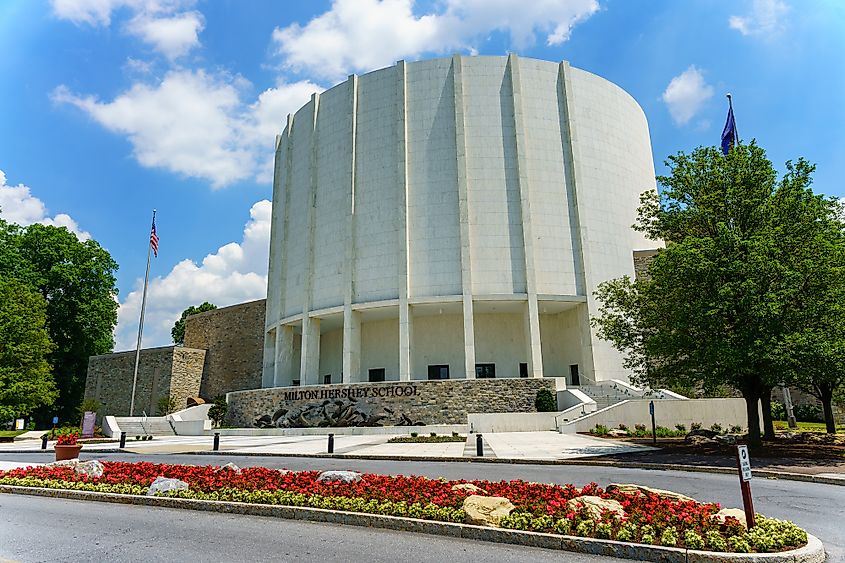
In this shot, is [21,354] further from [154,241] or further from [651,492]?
[651,492]

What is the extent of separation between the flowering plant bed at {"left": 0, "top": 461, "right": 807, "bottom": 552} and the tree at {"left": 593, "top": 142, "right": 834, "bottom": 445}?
36.6ft

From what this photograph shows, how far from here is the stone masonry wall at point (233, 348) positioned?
50.1 metres

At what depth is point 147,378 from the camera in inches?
1960

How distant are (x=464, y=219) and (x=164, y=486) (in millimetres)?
27814

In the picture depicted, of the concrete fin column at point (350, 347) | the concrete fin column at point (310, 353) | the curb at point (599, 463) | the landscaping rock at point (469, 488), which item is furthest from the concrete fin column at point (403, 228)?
the landscaping rock at point (469, 488)

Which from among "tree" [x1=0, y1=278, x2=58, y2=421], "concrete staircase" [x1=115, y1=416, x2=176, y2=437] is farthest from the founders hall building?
"tree" [x1=0, y1=278, x2=58, y2=421]

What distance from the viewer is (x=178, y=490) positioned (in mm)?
10766

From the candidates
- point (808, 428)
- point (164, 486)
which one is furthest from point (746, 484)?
point (808, 428)

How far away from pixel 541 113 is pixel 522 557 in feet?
120

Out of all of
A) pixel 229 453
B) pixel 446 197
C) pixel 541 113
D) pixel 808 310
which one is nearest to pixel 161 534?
pixel 229 453

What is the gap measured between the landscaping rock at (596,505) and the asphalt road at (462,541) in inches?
41.7

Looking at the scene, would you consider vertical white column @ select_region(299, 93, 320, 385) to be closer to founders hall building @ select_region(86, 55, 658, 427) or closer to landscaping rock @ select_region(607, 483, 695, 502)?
founders hall building @ select_region(86, 55, 658, 427)

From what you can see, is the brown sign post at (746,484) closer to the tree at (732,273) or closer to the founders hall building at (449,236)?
the tree at (732,273)

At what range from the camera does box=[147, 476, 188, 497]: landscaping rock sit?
1074cm
